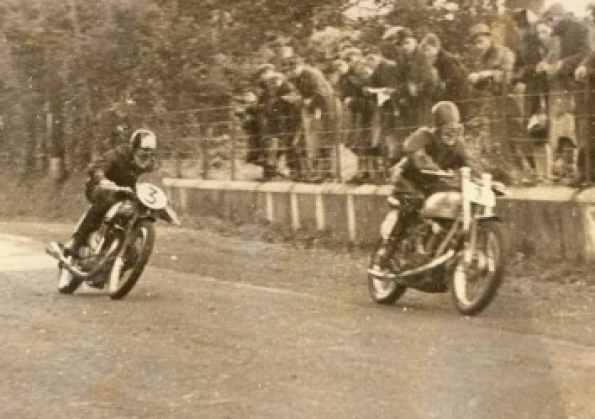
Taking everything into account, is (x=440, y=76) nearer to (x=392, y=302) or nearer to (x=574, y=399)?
(x=392, y=302)

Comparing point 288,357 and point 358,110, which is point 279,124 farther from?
point 288,357

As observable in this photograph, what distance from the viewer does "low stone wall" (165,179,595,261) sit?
11453mm

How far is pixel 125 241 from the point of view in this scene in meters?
10.7

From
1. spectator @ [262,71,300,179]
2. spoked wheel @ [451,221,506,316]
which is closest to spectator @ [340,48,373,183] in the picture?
spectator @ [262,71,300,179]

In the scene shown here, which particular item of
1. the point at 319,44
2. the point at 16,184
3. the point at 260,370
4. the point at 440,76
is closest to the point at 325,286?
the point at 440,76

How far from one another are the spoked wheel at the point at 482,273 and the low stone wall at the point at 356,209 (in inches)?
91.8

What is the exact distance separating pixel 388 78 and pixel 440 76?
0.71 metres

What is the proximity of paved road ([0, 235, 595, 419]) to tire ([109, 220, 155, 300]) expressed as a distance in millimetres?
139

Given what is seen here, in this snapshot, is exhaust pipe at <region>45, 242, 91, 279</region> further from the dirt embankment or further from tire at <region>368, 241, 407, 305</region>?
tire at <region>368, 241, 407, 305</region>

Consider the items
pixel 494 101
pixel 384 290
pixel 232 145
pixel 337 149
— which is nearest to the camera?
pixel 384 290

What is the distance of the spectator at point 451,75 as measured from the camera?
43.4 ft

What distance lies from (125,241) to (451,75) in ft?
14.4

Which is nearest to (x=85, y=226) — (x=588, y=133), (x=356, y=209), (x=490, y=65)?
(x=356, y=209)

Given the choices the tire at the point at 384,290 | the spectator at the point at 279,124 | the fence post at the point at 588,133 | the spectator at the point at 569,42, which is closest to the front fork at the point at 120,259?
the tire at the point at 384,290
